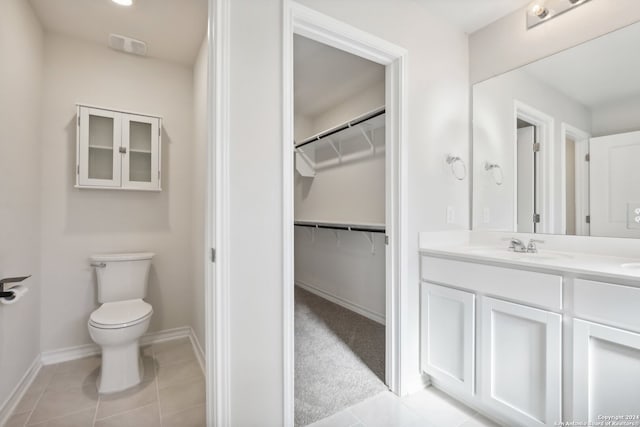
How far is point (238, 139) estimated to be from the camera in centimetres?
122

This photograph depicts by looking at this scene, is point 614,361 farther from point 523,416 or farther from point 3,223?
point 3,223

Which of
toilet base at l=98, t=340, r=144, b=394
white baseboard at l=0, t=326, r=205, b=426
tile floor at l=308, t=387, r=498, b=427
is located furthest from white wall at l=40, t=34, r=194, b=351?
tile floor at l=308, t=387, r=498, b=427

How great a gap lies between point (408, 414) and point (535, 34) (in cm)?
241

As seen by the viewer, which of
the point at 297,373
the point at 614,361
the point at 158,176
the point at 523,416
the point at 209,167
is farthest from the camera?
the point at 158,176

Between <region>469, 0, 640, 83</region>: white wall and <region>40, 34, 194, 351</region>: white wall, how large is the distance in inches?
95.1

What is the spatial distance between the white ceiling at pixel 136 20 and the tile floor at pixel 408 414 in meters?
2.64

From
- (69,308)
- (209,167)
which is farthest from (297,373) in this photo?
(69,308)

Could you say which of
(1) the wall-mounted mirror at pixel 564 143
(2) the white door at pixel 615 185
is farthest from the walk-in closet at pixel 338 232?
(2) the white door at pixel 615 185

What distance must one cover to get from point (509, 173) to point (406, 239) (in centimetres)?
94

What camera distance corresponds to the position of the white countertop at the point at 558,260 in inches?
43.7

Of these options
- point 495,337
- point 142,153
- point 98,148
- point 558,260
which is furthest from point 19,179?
point 558,260

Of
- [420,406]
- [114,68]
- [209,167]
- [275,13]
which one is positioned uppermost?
[114,68]

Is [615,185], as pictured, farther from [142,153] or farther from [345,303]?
[142,153]

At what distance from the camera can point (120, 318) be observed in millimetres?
A: 1801
